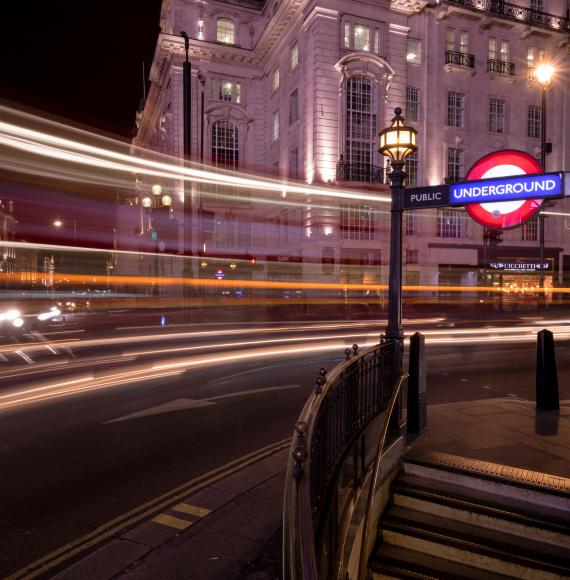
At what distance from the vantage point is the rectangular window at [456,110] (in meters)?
39.1

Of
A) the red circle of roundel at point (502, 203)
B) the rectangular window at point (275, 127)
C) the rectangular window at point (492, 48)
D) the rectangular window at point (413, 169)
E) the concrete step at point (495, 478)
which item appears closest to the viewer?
the concrete step at point (495, 478)

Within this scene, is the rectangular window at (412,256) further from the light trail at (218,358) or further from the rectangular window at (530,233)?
the light trail at (218,358)

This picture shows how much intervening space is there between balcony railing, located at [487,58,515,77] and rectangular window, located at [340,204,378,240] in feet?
52.0

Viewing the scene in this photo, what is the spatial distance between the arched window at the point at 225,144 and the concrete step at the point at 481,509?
4406 cm

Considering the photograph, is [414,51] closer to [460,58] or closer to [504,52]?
[460,58]

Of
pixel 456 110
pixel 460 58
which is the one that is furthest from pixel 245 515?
pixel 460 58

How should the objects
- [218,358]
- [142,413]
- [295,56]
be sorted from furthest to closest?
[295,56] < [218,358] < [142,413]

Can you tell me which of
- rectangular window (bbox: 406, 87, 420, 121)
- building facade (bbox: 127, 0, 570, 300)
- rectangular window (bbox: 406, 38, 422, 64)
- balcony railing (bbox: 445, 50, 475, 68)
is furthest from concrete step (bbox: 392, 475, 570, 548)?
balcony railing (bbox: 445, 50, 475, 68)

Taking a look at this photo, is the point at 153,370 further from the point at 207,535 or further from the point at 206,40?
the point at 206,40

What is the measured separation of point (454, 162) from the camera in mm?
39031

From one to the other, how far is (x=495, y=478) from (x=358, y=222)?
30.8 m

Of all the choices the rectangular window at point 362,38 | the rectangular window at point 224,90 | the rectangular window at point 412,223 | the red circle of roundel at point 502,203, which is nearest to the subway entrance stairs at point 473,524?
the red circle of roundel at point 502,203

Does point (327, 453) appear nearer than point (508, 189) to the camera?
Yes

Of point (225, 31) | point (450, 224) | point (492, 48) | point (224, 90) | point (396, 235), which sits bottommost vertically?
point (396, 235)
